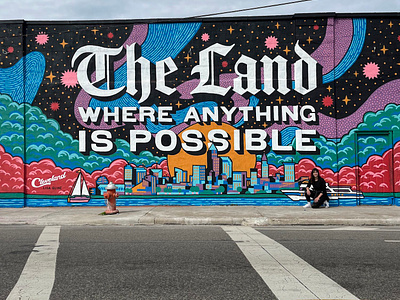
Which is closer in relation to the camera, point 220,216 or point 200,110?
point 220,216

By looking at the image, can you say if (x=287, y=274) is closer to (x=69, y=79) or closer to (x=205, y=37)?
(x=205, y=37)

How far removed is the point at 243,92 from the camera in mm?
15352

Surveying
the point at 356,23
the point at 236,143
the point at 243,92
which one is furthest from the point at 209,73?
the point at 356,23

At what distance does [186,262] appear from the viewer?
253 inches

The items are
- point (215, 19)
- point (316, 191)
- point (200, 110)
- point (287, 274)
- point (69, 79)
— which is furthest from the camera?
point (69, 79)

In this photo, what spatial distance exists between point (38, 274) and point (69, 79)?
36.4ft

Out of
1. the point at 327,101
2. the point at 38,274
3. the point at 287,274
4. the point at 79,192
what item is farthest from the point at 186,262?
the point at 327,101

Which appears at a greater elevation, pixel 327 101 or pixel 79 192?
pixel 327 101

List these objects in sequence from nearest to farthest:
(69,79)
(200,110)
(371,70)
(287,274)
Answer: (287,274)
(371,70)
(200,110)
(69,79)

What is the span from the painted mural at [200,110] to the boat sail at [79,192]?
49 millimetres

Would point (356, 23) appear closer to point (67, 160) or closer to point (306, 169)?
point (306, 169)

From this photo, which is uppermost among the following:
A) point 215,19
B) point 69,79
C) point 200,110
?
point 215,19

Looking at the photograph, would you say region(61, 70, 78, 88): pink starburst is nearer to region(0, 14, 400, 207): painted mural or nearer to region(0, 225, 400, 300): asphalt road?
region(0, 14, 400, 207): painted mural

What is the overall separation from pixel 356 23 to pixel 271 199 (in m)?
6.73
